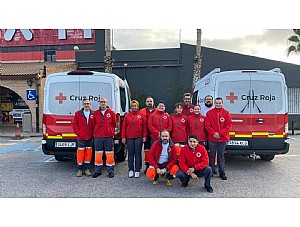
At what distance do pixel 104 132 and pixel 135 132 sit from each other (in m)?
0.65

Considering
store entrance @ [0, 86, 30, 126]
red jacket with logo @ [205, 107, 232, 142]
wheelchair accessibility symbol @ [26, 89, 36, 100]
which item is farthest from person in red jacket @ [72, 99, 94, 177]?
store entrance @ [0, 86, 30, 126]

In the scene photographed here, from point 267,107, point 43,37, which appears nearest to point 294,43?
point 267,107

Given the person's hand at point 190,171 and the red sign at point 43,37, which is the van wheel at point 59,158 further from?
the red sign at point 43,37

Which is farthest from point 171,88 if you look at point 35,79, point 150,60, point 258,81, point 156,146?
point 156,146

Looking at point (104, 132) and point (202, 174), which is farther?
point (104, 132)

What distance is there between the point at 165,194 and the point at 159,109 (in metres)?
1.80

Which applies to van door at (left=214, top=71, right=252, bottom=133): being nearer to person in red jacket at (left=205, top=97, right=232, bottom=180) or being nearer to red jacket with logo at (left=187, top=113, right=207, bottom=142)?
person in red jacket at (left=205, top=97, right=232, bottom=180)

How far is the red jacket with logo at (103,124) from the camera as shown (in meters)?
5.51

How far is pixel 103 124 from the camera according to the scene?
5.51 m

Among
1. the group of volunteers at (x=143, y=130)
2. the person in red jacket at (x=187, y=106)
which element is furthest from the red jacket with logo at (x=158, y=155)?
the person in red jacket at (x=187, y=106)

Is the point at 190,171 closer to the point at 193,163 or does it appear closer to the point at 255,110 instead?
the point at 193,163

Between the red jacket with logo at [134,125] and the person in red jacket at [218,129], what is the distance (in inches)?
52.5

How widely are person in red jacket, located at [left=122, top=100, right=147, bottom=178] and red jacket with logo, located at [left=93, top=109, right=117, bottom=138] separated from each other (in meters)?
0.30

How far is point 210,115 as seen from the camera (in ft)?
17.9
